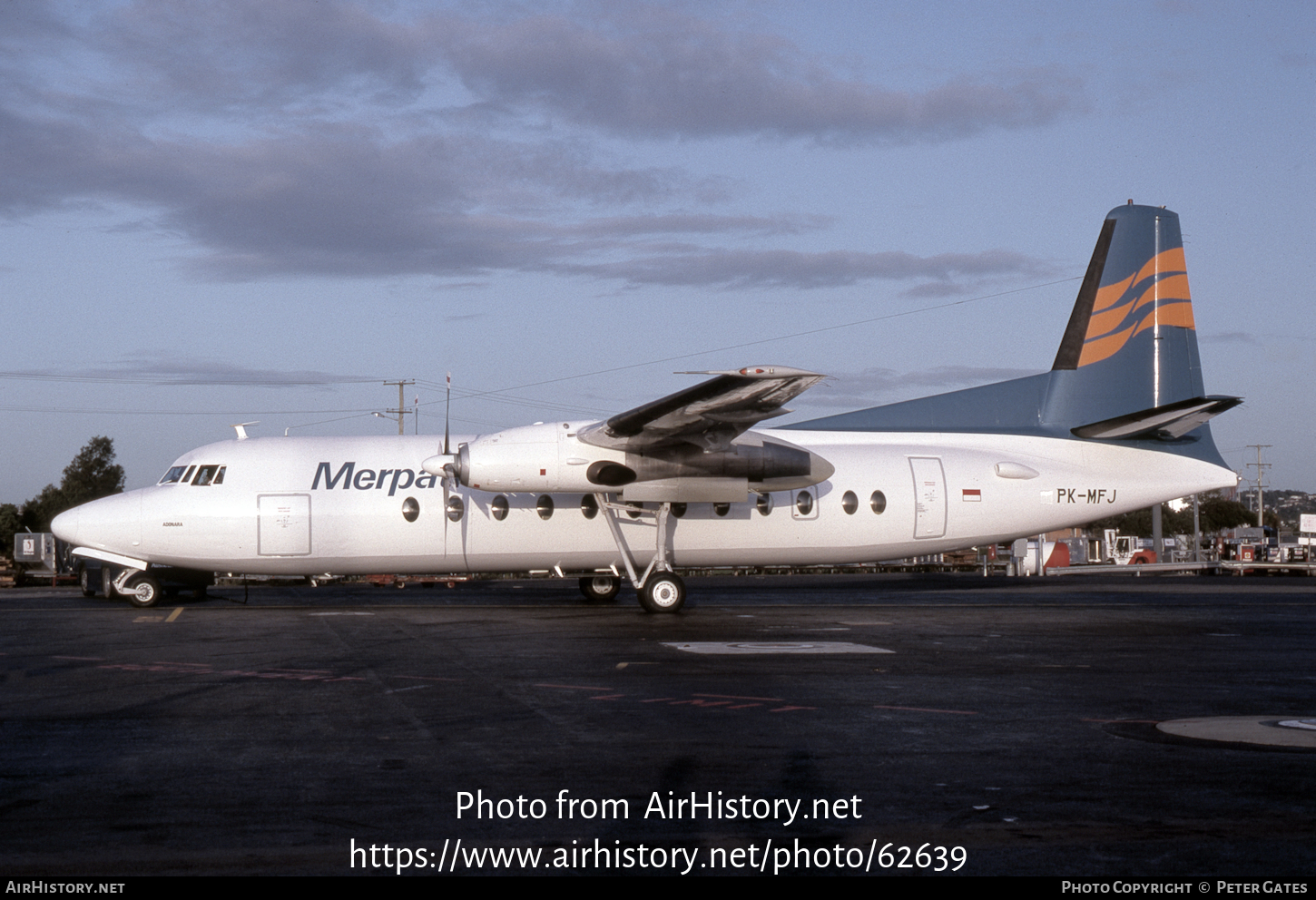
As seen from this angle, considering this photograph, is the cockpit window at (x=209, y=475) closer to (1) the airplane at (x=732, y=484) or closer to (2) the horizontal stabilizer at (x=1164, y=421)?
(1) the airplane at (x=732, y=484)

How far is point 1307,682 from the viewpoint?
11.2 meters

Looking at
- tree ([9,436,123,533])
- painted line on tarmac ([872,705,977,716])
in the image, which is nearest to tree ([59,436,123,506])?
tree ([9,436,123,533])

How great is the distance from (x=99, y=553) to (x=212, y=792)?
→ 17.3 meters

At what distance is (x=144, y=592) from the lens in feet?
73.0

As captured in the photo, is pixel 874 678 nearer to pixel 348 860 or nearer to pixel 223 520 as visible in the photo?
pixel 348 860

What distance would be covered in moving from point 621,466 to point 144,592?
32.1 feet

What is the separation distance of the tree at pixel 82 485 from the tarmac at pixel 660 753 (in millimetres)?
66777

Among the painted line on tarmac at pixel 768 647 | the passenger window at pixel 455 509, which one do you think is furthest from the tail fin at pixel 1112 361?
the painted line on tarmac at pixel 768 647

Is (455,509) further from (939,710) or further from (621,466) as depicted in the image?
(939,710)

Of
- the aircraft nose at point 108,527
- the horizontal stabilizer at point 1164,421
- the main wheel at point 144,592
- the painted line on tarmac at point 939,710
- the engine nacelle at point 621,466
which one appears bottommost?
the painted line on tarmac at point 939,710

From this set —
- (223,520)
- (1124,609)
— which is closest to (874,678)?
(1124,609)

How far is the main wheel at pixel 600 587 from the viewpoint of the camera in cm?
2391

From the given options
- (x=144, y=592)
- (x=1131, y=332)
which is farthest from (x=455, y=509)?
(x=1131, y=332)

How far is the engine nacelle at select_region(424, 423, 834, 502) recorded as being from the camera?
19703 mm
